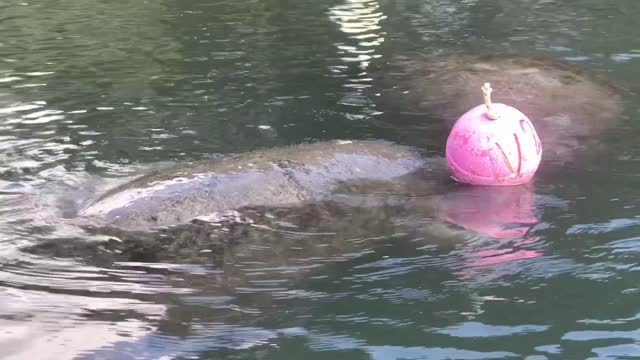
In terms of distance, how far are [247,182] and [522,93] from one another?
462 cm

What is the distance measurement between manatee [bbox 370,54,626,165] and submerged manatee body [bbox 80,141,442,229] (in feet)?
6.92

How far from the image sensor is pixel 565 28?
571 inches

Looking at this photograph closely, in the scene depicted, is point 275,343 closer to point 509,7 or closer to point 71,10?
point 509,7

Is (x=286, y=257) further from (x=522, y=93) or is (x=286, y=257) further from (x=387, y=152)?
(x=522, y=93)

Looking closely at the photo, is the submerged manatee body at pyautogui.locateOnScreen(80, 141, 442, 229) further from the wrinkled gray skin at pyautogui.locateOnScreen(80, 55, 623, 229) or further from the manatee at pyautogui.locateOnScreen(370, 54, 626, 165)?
the manatee at pyautogui.locateOnScreen(370, 54, 626, 165)

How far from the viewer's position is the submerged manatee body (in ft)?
20.4

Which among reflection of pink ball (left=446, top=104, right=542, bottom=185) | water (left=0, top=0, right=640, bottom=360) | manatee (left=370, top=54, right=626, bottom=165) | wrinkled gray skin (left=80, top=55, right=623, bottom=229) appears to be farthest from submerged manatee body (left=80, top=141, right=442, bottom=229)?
manatee (left=370, top=54, right=626, bottom=165)

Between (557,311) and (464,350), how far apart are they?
2.72 feet

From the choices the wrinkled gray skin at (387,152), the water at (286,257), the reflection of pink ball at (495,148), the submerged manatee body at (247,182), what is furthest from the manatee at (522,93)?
the submerged manatee body at (247,182)

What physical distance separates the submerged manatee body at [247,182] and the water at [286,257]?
0.75 feet

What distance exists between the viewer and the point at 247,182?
6.66 meters

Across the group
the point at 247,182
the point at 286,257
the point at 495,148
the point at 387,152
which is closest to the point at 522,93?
the point at 387,152

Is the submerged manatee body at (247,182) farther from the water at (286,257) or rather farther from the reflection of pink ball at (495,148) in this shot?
the reflection of pink ball at (495,148)

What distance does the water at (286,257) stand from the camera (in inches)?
199
